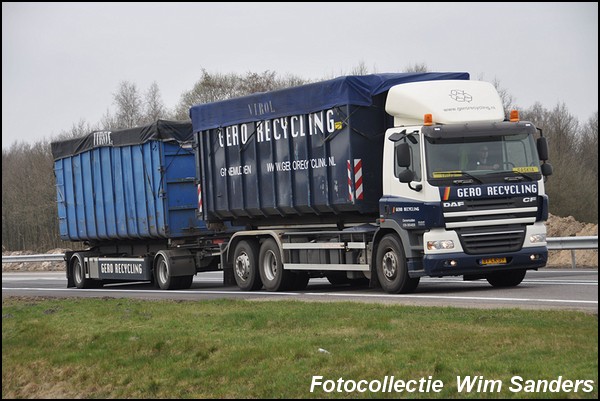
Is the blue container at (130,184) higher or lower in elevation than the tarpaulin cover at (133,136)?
lower

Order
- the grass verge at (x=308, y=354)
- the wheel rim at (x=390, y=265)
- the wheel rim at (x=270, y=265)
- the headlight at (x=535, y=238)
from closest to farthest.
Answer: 1. the grass verge at (x=308, y=354)
2. the headlight at (x=535, y=238)
3. the wheel rim at (x=390, y=265)
4. the wheel rim at (x=270, y=265)

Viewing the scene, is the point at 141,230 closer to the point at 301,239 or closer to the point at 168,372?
the point at 301,239

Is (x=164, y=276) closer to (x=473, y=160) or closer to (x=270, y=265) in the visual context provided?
(x=270, y=265)

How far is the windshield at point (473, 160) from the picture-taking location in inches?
723

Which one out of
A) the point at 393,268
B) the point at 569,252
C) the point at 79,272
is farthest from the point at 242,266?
the point at 569,252

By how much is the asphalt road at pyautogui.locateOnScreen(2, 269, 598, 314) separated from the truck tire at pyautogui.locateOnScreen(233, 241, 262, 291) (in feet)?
0.94

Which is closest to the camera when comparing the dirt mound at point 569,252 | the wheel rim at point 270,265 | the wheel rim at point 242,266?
the wheel rim at point 270,265

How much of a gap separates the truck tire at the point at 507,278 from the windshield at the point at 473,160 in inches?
74.6

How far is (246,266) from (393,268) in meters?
4.73

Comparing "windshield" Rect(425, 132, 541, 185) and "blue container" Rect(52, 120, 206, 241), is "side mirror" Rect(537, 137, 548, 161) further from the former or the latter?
"blue container" Rect(52, 120, 206, 241)

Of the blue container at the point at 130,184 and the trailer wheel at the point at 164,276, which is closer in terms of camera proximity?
the trailer wheel at the point at 164,276

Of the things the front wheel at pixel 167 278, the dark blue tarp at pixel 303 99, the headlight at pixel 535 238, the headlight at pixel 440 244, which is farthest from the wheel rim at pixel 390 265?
the front wheel at pixel 167 278

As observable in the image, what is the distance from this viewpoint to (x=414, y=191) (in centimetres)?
1861

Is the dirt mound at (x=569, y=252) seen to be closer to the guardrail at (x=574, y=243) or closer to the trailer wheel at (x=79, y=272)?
the guardrail at (x=574, y=243)
